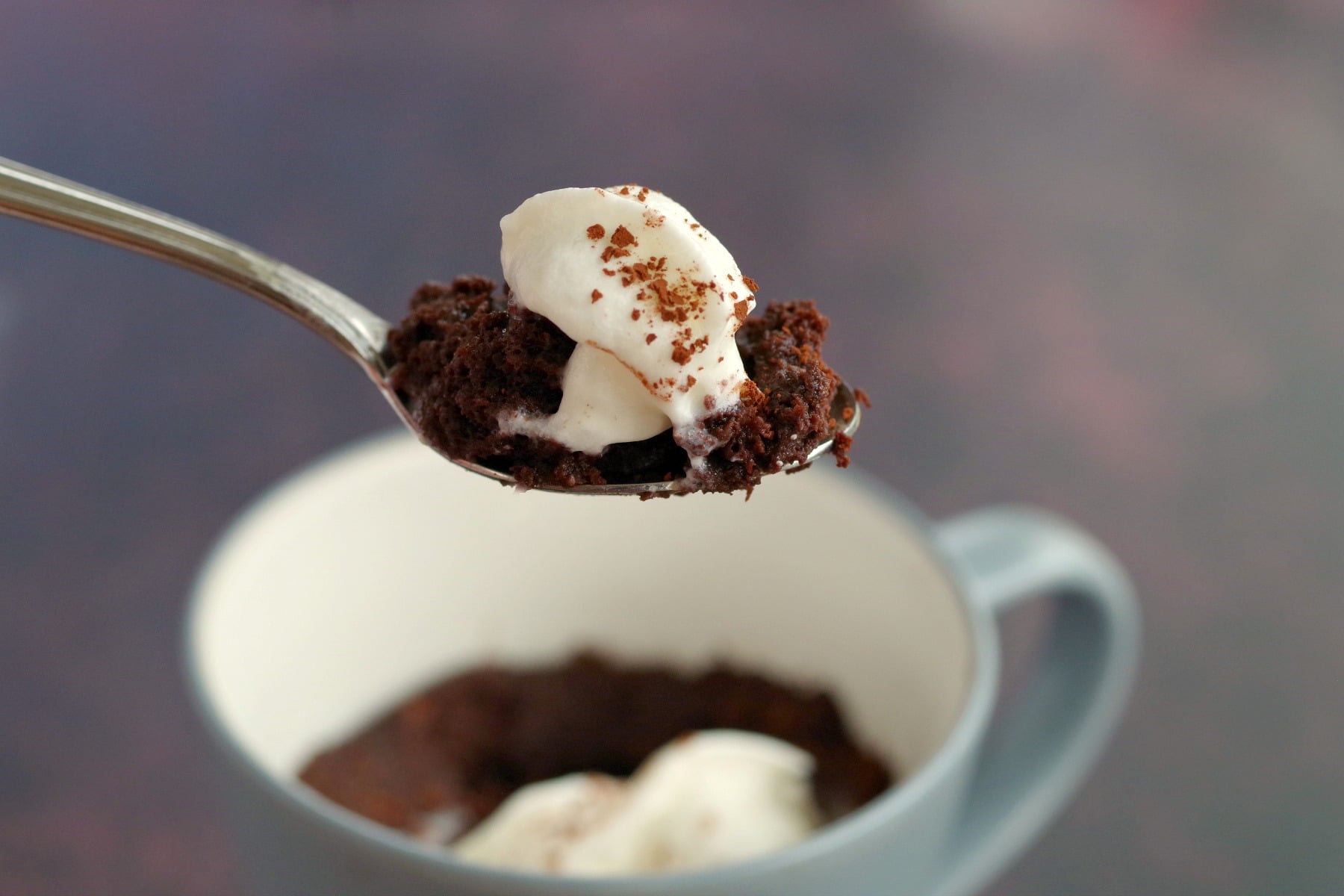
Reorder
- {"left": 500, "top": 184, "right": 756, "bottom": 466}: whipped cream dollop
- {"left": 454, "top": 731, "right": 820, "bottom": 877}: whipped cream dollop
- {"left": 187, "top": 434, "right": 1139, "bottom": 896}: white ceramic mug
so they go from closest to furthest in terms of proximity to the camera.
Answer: {"left": 500, "top": 184, "right": 756, "bottom": 466}: whipped cream dollop, {"left": 187, "top": 434, "right": 1139, "bottom": 896}: white ceramic mug, {"left": 454, "top": 731, "right": 820, "bottom": 877}: whipped cream dollop

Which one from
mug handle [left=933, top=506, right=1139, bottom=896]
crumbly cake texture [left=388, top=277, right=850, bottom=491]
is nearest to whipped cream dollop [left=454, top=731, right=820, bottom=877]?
mug handle [left=933, top=506, right=1139, bottom=896]

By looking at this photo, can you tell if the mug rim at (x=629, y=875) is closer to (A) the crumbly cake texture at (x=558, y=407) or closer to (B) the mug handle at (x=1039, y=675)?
(B) the mug handle at (x=1039, y=675)

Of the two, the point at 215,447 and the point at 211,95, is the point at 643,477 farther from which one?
the point at 211,95

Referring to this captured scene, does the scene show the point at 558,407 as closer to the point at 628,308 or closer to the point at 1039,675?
the point at 628,308

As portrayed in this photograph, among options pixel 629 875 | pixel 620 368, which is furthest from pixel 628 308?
pixel 629 875

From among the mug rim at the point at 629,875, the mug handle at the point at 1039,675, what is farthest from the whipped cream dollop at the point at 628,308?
the mug handle at the point at 1039,675

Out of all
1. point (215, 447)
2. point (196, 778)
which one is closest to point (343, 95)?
point (215, 447)

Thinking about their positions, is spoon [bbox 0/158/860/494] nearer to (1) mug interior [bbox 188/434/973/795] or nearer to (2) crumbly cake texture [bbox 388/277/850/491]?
(2) crumbly cake texture [bbox 388/277/850/491]
